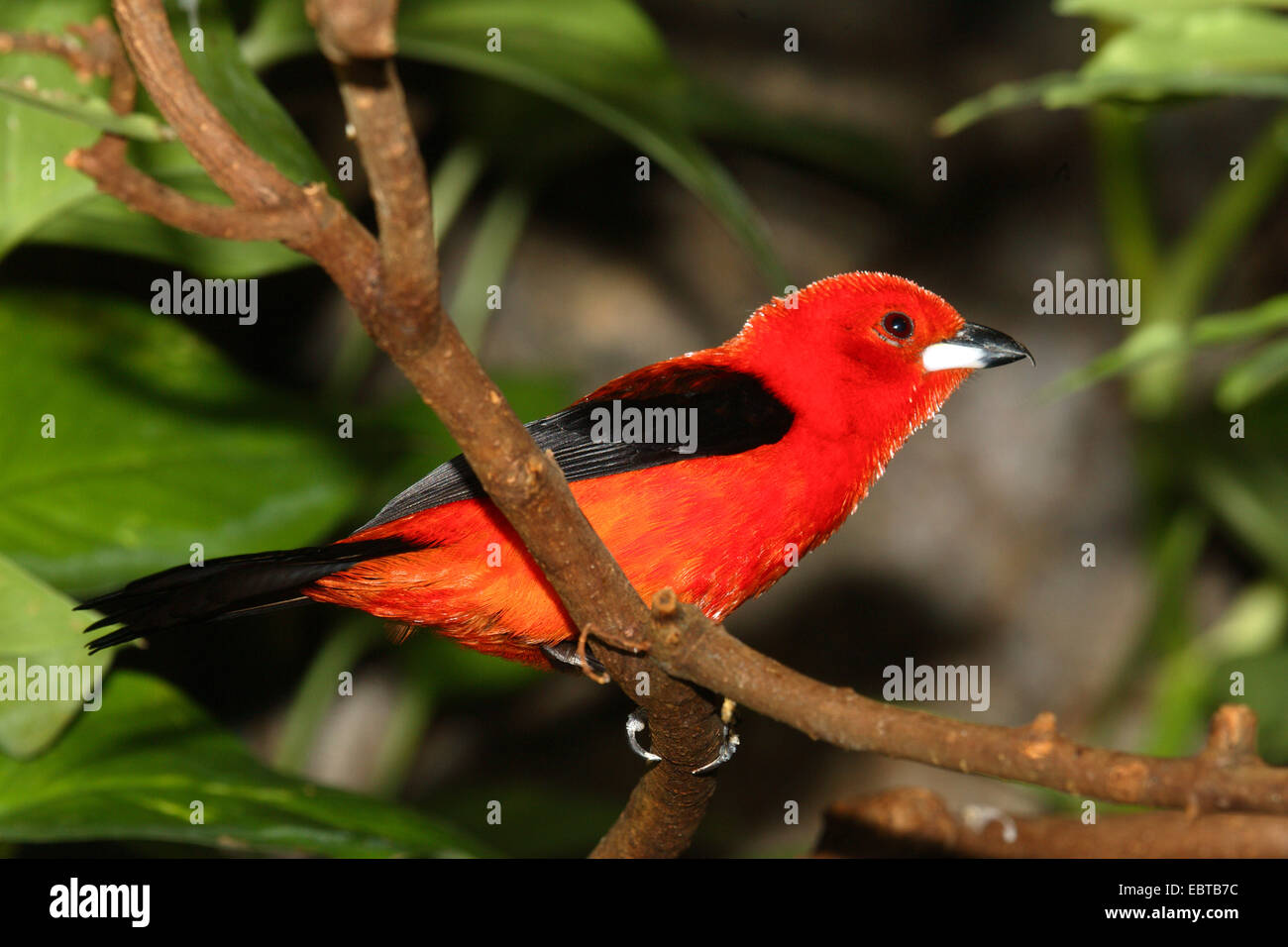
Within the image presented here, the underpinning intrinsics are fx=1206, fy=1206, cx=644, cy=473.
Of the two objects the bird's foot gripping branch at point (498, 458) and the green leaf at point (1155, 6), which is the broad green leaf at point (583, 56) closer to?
the green leaf at point (1155, 6)

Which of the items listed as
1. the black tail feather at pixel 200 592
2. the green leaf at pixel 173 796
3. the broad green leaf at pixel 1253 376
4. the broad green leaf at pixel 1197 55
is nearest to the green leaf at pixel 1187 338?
the broad green leaf at pixel 1253 376

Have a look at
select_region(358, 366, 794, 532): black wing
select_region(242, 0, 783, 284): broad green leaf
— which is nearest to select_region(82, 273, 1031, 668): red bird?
select_region(358, 366, 794, 532): black wing

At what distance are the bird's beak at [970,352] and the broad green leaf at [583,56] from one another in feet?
1.37

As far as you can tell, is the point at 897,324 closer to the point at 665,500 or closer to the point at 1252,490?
the point at 665,500

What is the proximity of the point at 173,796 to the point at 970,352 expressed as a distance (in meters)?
2.01

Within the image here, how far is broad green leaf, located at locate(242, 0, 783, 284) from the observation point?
291 centimetres

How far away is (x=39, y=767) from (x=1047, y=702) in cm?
452

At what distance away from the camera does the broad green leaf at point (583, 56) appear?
9.55 ft

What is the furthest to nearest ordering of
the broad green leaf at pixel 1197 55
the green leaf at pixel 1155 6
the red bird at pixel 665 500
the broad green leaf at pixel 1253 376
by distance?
the red bird at pixel 665 500
the green leaf at pixel 1155 6
the broad green leaf at pixel 1197 55
the broad green leaf at pixel 1253 376

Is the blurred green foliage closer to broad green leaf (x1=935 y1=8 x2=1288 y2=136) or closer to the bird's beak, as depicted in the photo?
the bird's beak

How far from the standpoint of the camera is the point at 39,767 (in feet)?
8.65

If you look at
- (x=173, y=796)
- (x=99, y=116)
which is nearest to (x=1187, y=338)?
(x=99, y=116)

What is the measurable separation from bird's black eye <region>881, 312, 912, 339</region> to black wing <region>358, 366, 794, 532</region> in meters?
0.34
